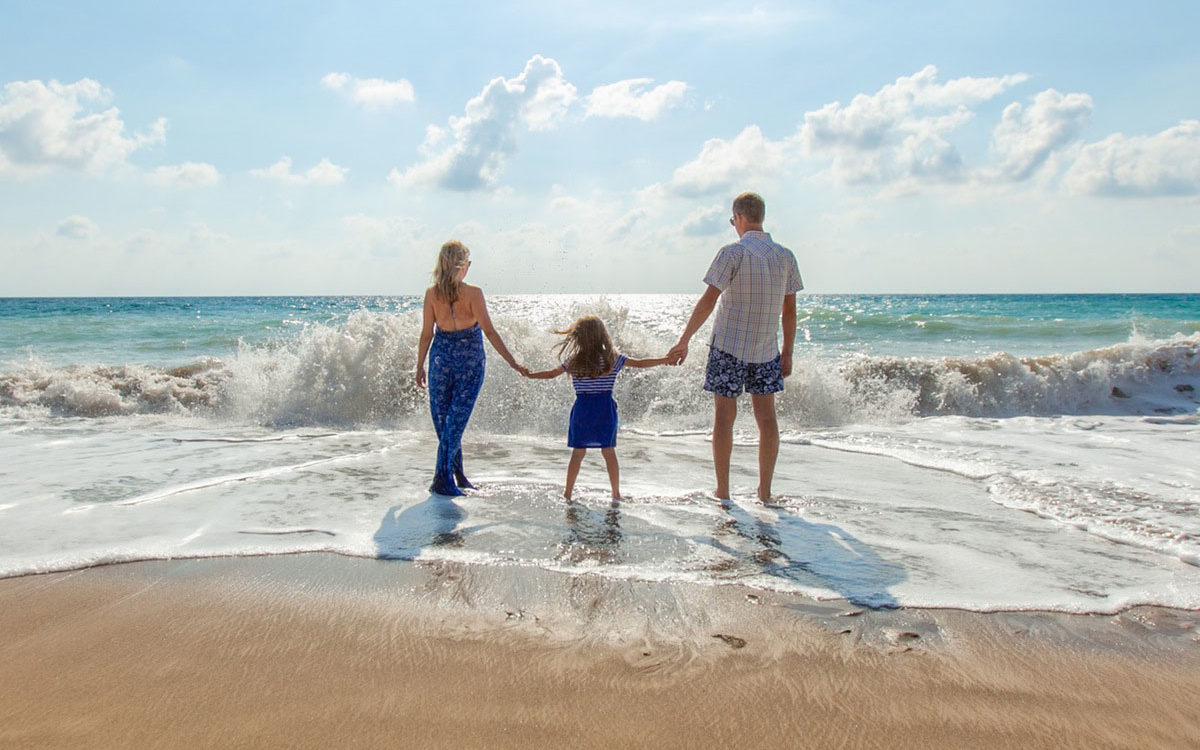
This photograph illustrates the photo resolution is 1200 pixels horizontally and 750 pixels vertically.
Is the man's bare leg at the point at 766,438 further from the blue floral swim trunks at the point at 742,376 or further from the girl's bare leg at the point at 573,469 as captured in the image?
the girl's bare leg at the point at 573,469

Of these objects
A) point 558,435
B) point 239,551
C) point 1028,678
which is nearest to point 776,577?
point 1028,678

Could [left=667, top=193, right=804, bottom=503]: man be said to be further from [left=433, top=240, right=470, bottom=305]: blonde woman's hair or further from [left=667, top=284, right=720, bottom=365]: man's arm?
[left=433, top=240, right=470, bottom=305]: blonde woman's hair

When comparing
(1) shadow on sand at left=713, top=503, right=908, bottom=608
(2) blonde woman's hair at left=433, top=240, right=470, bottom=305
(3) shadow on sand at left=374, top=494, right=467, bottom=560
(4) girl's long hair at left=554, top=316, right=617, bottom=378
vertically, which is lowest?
(1) shadow on sand at left=713, top=503, right=908, bottom=608

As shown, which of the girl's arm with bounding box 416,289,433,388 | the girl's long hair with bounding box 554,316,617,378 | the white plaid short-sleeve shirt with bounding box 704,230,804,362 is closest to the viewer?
the white plaid short-sleeve shirt with bounding box 704,230,804,362

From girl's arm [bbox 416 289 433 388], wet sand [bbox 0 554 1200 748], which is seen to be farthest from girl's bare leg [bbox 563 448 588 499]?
wet sand [bbox 0 554 1200 748]

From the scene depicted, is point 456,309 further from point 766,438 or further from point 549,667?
point 549,667

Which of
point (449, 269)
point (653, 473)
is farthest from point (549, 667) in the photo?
point (653, 473)

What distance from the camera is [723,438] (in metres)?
5.03

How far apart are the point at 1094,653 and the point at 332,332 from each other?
998 cm

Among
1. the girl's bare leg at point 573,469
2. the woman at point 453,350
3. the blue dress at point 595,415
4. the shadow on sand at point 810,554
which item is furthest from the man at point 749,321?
the woman at point 453,350

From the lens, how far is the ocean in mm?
3799

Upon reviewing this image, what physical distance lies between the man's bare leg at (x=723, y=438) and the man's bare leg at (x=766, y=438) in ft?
0.55

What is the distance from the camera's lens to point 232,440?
7.69 metres

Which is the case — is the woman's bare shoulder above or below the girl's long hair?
above
